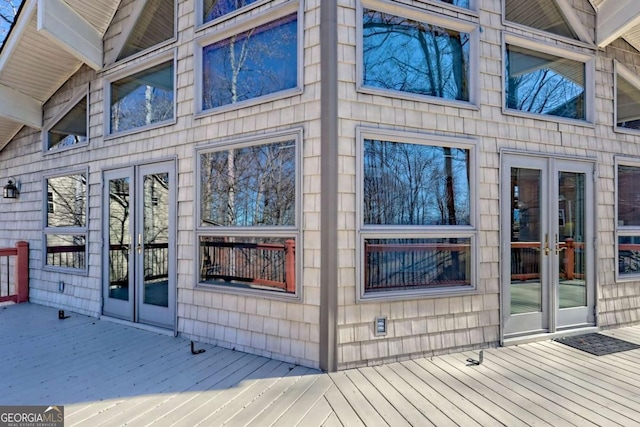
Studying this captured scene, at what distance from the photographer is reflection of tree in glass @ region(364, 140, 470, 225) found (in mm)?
3311

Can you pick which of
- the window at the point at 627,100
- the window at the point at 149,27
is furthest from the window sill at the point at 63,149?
the window at the point at 627,100

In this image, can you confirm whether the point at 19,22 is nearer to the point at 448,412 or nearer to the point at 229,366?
the point at 229,366

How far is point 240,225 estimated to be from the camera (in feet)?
12.0

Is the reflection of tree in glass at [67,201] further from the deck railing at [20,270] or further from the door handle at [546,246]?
the door handle at [546,246]

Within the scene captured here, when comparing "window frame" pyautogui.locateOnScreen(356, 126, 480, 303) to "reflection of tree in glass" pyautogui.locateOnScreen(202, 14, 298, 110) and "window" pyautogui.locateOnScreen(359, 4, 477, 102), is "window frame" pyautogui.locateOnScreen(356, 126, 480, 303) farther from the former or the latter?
"reflection of tree in glass" pyautogui.locateOnScreen(202, 14, 298, 110)

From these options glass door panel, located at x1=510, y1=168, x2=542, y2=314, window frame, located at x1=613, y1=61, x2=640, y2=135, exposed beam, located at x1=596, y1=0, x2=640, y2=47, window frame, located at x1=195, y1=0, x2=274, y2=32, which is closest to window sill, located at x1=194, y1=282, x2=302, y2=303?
glass door panel, located at x1=510, y1=168, x2=542, y2=314

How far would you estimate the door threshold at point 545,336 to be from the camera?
370 centimetres

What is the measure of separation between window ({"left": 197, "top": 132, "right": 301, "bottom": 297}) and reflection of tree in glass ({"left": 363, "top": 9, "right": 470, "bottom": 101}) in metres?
1.09

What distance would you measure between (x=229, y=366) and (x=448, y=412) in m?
1.87

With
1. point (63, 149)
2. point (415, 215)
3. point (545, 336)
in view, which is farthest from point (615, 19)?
point (63, 149)

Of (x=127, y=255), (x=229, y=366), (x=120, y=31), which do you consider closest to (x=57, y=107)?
(x=120, y=31)

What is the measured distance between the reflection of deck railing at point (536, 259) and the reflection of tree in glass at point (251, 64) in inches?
118

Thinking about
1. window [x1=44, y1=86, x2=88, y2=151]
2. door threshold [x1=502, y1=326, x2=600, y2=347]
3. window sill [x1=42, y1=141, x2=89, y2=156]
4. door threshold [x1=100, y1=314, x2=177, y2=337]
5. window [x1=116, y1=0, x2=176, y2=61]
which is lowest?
door threshold [x1=100, y1=314, x2=177, y2=337]

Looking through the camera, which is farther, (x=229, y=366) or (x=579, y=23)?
(x=579, y=23)
